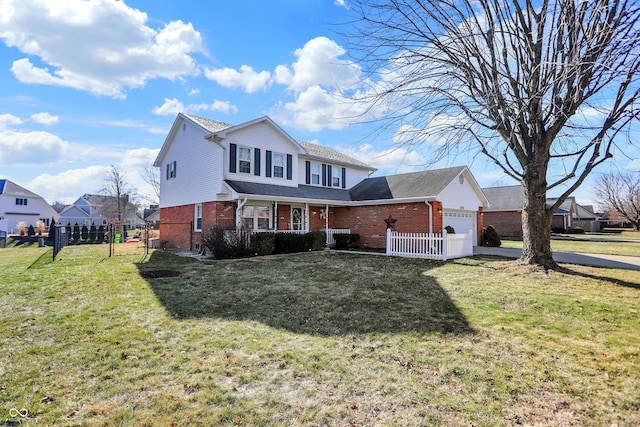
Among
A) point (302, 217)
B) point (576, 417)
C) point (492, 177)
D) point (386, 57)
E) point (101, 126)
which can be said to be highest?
point (101, 126)

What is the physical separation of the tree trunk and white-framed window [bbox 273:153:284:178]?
462 inches

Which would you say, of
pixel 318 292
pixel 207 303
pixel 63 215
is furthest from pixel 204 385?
pixel 63 215

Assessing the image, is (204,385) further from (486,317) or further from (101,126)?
(101,126)

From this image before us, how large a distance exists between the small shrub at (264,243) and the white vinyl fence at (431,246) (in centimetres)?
559

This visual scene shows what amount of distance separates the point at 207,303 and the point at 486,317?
544cm

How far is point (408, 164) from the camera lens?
9406 mm

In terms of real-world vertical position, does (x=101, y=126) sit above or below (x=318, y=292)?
above

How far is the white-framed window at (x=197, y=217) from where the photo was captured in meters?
17.1

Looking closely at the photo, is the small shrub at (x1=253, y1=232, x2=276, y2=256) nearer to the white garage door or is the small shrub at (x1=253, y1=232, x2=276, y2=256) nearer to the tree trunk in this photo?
the white garage door

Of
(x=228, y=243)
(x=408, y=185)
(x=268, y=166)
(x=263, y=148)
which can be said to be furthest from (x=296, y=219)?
(x=408, y=185)

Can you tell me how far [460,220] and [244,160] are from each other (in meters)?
12.8

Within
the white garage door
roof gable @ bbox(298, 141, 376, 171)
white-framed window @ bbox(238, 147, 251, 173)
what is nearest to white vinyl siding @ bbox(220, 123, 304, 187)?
white-framed window @ bbox(238, 147, 251, 173)

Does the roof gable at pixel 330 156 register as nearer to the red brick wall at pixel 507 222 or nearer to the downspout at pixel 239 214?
the downspout at pixel 239 214

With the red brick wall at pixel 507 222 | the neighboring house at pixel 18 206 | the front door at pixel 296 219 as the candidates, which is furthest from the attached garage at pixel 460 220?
the neighboring house at pixel 18 206
